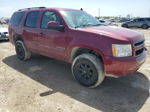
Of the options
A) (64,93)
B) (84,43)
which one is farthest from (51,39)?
(64,93)

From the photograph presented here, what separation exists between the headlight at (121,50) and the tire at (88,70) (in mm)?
520

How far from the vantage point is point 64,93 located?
13.0 feet

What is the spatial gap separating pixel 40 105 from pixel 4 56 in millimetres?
4831

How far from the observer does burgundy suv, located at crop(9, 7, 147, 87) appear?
3.59 m

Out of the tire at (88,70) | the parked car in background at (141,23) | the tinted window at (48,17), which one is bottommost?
the parked car in background at (141,23)

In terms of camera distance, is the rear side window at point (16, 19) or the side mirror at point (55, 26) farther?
the rear side window at point (16, 19)

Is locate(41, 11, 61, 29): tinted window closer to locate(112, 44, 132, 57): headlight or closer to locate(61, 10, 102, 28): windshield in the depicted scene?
locate(61, 10, 102, 28): windshield

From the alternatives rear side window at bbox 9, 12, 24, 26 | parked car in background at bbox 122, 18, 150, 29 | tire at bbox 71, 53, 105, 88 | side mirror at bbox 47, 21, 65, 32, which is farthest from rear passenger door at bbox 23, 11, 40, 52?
parked car in background at bbox 122, 18, 150, 29

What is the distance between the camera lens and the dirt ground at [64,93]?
3.39 meters

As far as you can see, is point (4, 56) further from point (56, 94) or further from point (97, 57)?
point (97, 57)

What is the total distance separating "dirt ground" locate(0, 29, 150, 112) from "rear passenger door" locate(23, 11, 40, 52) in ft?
2.88

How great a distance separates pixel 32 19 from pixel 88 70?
289 centimetres

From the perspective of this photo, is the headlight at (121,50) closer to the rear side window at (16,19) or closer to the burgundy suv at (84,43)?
the burgundy suv at (84,43)

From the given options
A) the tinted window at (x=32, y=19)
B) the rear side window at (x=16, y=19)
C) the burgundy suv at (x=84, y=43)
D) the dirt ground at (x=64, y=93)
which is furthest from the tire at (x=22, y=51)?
the dirt ground at (x=64, y=93)
